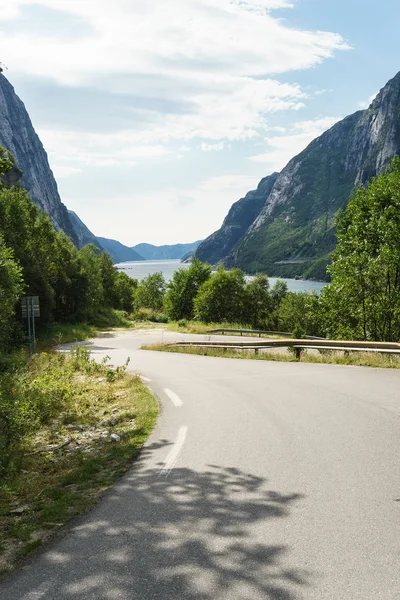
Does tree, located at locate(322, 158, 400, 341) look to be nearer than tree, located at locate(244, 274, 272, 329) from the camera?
Yes

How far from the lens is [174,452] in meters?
6.62

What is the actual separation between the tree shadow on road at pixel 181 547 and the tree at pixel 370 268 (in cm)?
1879

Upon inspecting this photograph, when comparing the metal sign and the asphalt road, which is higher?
the metal sign

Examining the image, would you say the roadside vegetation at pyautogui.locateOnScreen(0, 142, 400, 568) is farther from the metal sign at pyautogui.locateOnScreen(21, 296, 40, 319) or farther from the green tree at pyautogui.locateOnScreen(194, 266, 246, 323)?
the green tree at pyautogui.locateOnScreen(194, 266, 246, 323)

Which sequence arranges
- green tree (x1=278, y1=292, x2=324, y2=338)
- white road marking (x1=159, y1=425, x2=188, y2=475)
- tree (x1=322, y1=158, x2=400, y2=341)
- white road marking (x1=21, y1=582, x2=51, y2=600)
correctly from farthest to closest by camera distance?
1. green tree (x1=278, y1=292, x2=324, y2=338)
2. tree (x1=322, y1=158, x2=400, y2=341)
3. white road marking (x1=159, y1=425, x2=188, y2=475)
4. white road marking (x1=21, y1=582, x2=51, y2=600)

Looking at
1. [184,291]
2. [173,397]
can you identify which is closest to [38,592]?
[173,397]

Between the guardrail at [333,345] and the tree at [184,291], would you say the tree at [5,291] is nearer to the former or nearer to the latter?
the guardrail at [333,345]

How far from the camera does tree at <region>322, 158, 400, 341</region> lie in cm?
2231

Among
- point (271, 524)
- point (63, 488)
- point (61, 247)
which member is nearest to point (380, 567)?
point (271, 524)

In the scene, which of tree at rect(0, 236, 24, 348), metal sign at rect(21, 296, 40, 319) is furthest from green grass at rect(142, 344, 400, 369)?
tree at rect(0, 236, 24, 348)

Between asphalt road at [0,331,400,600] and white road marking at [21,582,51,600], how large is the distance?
12 millimetres

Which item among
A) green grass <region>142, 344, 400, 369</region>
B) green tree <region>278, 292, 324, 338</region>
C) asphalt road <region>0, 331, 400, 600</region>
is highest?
asphalt road <region>0, 331, 400, 600</region>

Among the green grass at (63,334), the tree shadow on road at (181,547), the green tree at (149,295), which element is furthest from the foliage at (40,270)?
the green tree at (149,295)

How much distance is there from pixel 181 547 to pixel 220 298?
65.6 m
